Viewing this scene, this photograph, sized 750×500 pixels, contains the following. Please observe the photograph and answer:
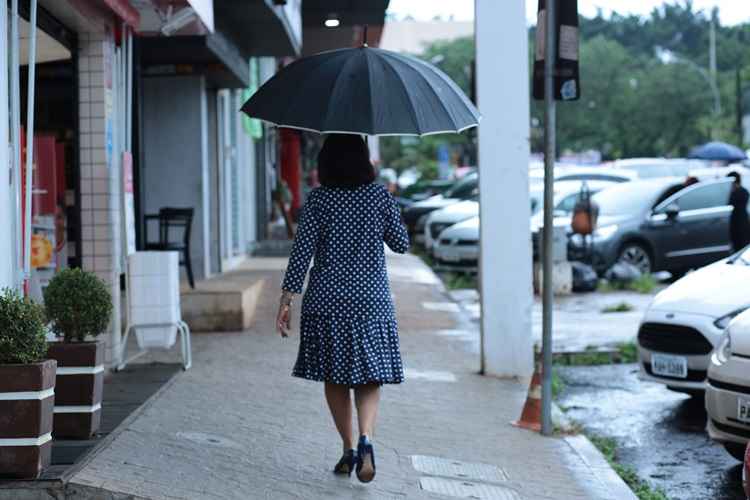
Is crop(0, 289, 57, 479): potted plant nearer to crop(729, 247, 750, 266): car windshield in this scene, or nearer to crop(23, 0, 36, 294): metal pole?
crop(23, 0, 36, 294): metal pole

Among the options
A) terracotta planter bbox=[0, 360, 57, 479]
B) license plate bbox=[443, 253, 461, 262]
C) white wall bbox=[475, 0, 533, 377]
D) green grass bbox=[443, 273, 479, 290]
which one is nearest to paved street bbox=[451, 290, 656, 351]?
green grass bbox=[443, 273, 479, 290]

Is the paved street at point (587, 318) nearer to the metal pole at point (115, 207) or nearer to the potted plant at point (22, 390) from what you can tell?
the metal pole at point (115, 207)

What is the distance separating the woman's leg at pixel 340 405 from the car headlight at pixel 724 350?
2425 millimetres

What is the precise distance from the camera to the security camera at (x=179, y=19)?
384 inches

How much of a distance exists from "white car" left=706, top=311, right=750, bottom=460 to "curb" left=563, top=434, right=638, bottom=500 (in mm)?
676

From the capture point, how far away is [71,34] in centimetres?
971

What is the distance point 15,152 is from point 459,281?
48.5 feet

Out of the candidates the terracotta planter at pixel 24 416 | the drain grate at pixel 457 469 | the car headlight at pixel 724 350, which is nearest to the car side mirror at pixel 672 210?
the car headlight at pixel 724 350

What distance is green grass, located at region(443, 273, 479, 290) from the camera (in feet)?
69.5

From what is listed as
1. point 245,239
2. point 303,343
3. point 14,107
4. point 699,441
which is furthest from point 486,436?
point 245,239

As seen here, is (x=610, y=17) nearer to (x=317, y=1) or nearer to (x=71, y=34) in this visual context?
(x=317, y=1)

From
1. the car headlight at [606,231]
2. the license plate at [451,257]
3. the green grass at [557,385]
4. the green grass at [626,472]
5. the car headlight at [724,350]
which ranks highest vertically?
the car headlight at [606,231]

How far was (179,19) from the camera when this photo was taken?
9.88 metres

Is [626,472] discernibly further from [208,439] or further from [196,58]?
[196,58]
